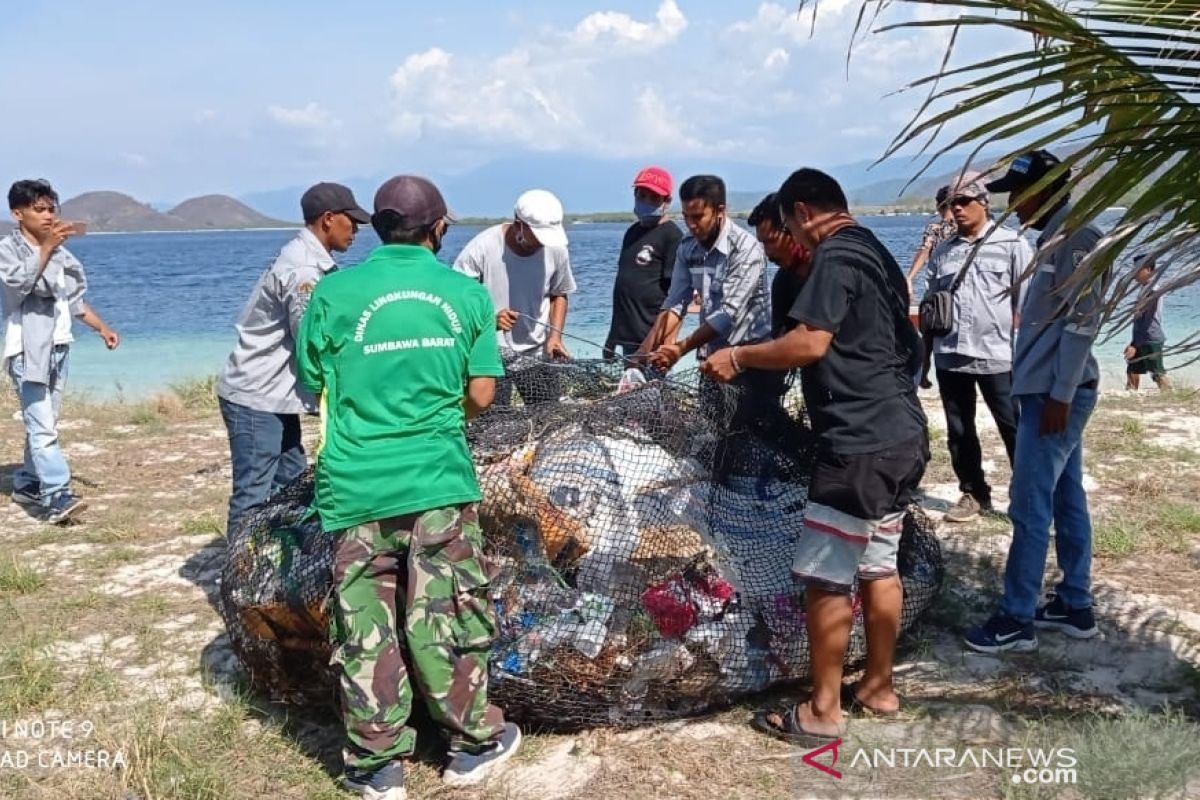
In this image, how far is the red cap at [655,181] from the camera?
6.02m

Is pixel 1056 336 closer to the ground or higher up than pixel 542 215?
closer to the ground

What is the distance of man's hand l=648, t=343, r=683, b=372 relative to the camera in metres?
4.66

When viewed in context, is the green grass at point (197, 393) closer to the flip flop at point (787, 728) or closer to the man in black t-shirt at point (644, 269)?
the man in black t-shirt at point (644, 269)

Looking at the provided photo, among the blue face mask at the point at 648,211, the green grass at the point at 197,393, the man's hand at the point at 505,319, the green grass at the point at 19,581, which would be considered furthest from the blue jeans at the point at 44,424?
the green grass at the point at 197,393

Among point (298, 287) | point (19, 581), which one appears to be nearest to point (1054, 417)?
point (298, 287)

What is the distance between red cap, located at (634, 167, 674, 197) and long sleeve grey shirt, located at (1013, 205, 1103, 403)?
8.52ft

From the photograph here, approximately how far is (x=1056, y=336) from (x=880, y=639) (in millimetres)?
1339

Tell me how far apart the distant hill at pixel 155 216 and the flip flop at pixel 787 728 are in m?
194

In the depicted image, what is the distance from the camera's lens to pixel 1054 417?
371cm

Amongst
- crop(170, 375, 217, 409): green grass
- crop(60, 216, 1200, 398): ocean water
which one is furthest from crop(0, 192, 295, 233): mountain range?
crop(170, 375, 217, 409): green grass

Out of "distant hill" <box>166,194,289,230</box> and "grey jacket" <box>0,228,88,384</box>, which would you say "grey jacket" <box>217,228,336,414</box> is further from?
"distant hill" <box>166,194,289,230</box>

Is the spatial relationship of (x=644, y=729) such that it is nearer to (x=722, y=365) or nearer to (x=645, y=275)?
(x=722, y=365)

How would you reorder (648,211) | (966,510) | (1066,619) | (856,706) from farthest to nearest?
(648,211) < (966,510) < (1066,619) < (856,706)

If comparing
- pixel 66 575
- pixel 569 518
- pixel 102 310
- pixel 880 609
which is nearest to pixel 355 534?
pixel 569 518
